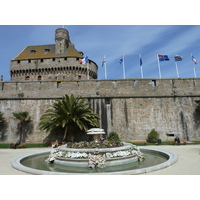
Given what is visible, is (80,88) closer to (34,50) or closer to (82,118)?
(82,118)

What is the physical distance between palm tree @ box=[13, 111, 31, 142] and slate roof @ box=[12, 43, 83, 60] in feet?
67.8

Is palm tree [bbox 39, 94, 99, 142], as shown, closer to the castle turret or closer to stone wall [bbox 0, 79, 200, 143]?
stone wall [bbox 0, 79, 200, 143]

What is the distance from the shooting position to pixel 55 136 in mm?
17469

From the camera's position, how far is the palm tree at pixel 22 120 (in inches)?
666

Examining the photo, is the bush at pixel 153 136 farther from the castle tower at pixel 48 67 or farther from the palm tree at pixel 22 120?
the castle tower at pixel 48 67

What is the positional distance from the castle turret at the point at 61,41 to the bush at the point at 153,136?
2784 centimetres

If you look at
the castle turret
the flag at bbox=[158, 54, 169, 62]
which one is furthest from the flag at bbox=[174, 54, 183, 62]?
the castle turret

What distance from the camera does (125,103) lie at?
18625 millimetres

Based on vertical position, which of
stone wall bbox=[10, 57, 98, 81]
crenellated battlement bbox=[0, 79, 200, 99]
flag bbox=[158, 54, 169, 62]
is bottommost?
crenellated battlement bbox=[0, 79, 200, 99]

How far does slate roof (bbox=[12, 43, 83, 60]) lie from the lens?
34.8m

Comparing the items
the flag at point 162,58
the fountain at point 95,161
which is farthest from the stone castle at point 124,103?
the fountain at point 95,161

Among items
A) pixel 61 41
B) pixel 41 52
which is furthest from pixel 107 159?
pixel 41 52

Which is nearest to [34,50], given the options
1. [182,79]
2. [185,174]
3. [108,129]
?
[108,129]

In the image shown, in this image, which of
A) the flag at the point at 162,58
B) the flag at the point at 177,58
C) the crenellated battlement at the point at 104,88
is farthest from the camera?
the flag at the point at 177,58
